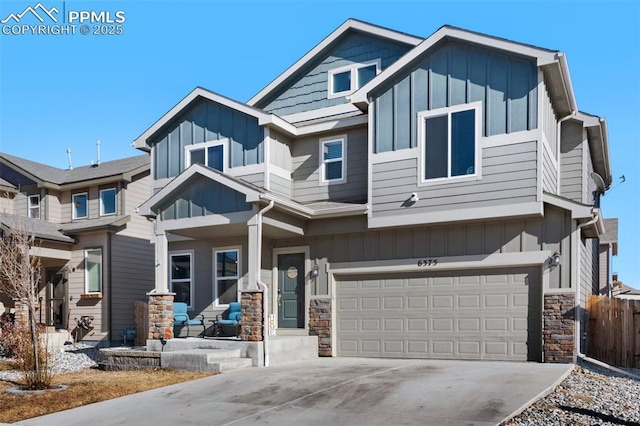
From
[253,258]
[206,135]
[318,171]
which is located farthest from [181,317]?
[318,171]

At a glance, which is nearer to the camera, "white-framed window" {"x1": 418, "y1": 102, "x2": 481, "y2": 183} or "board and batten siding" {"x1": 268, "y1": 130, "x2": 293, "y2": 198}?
"white-framed window" {"x1": 418, "y1": 102, "x2": 481, "y2": 183}

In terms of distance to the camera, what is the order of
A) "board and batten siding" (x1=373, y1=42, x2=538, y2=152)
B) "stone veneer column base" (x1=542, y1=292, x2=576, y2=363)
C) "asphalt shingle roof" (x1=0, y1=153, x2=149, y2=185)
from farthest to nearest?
"asphalt shingle roof" (x1=0, y1=153, x2=149, y2=185) → "board and batten siding" (x1=373, y1=42, x2=538, y2=152) → "stone veneer column base" (x1=542, y1=292, x2=576, y2=363)

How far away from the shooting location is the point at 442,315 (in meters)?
12.4

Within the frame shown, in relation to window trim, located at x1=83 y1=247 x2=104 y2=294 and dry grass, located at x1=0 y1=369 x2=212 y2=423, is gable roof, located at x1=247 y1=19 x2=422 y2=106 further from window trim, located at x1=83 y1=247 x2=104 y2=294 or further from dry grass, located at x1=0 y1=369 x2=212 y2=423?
dry grass, located at x1=0 y1=369 x2=212 y2=423

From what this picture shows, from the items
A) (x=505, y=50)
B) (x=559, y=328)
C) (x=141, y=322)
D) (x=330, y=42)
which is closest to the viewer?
(x=559, y=328)

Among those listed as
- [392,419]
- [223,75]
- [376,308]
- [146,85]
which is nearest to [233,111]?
[223,75]

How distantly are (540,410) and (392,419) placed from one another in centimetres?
186

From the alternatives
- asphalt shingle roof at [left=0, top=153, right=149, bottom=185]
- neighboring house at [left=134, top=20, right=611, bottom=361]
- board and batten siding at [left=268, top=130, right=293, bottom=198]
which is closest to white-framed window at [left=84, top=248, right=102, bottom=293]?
asphalt shingle roof at [left=0, top=153, right=149, bottom=185]

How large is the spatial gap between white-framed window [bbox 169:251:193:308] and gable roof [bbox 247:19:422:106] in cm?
475

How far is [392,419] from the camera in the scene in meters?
6.97

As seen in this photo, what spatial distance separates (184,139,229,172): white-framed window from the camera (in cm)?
1477

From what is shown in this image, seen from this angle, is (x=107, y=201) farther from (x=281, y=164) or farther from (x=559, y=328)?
(x=559, y=328)

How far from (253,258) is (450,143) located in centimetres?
472

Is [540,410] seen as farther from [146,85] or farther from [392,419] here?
[146,85]
